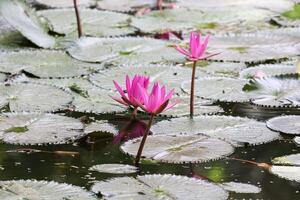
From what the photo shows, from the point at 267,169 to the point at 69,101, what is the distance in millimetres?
772

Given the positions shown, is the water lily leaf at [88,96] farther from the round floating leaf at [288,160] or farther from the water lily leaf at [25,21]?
the round floating leaf at [288,160]

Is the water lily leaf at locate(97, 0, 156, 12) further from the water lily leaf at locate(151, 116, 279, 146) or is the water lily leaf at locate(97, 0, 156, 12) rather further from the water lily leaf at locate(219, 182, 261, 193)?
the water lily leaf at locate(219, 182, 261, 193)

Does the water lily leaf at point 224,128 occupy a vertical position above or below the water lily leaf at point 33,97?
below

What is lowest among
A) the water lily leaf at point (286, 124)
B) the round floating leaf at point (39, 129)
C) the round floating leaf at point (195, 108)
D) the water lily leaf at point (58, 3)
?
the water lily leaf at point (58, 3)

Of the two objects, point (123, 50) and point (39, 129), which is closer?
point (39, 129)

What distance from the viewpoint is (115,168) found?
2.04 meters

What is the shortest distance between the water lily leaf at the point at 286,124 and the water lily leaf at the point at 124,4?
167 centimetres

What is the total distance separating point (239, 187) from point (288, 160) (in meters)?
0.26

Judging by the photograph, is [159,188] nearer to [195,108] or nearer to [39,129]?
[39,129]

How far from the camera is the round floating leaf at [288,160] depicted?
2113 millimetres

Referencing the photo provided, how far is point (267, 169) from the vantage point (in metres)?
2.07

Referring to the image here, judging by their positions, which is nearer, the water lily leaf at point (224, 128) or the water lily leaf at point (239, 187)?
the water lily leaf at point (239, 187)

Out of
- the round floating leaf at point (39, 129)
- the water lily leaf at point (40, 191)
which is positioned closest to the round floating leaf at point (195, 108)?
the round floating leaf at point (39, 129)

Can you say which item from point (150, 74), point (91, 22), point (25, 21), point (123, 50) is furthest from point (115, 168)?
point (91, 22)
